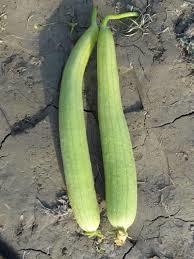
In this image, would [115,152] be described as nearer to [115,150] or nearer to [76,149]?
[115,150]

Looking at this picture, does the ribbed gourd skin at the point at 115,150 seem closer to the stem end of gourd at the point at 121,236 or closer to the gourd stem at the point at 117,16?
the stem end of gourd at the point at 121,236

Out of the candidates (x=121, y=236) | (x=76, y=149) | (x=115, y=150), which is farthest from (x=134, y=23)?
(x=121, y=236)

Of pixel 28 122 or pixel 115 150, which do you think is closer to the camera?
pixel 115 150

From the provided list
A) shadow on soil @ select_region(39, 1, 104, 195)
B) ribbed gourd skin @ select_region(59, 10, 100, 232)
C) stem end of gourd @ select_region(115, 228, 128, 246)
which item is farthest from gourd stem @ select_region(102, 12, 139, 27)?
stem end of gourd @ select_region(115, 228, 128, 246)

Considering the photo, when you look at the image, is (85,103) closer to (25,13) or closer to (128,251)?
(25,13)

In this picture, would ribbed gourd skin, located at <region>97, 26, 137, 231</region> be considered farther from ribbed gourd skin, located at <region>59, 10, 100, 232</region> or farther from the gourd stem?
the gourd stem

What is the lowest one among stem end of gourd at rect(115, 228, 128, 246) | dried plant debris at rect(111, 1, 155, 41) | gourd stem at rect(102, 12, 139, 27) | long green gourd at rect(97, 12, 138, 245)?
stem end of gourd at rect(115, 228, 128, 246)
